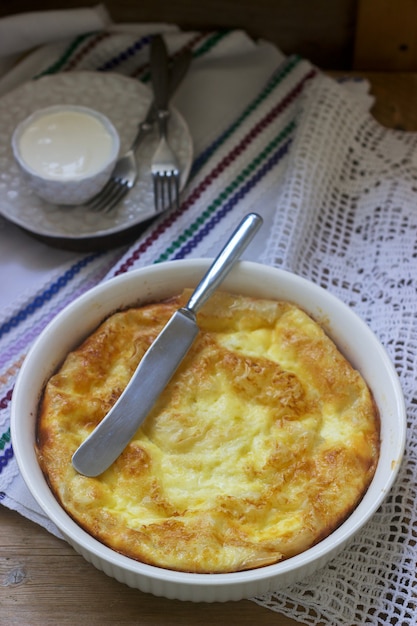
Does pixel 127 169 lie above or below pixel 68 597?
above

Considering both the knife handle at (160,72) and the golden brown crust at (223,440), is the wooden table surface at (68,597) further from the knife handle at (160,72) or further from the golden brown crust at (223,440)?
the knife handle at (160,72)

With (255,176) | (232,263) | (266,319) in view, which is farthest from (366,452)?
(255,176)

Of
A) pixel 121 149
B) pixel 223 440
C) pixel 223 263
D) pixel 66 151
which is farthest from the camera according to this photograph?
pixel 121 149

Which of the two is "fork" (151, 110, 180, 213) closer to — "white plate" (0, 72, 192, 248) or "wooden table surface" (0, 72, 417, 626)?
"white plate" (0, 72, 192, 248)

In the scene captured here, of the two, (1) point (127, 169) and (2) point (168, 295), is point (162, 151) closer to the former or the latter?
(1) point (127, 169)

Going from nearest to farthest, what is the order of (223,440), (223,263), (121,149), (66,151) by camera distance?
(223,440)
(223,263)
(66,151)
(121,149)

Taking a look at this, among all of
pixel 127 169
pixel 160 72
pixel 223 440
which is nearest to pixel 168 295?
pixel 223 440

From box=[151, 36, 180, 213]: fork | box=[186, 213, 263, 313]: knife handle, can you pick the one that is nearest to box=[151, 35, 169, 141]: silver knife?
box=[151, 36, 180, 213]: fork

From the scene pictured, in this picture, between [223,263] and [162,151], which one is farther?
[162,151]
